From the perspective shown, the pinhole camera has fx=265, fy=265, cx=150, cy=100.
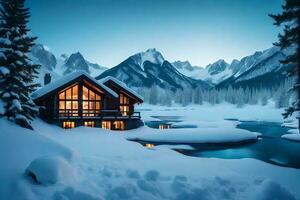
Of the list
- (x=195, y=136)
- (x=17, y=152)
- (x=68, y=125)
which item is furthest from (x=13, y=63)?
(x=195, y=136)

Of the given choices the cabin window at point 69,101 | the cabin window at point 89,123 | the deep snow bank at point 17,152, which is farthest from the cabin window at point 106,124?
the deep snow bank at point 17,152

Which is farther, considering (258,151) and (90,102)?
(90,102)

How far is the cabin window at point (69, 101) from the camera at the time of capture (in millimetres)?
33781

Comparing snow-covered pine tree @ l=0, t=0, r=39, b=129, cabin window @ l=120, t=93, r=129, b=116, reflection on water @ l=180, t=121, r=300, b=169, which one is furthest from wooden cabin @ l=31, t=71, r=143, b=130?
reflection on water @ l=180, t=121, r=300, b=169

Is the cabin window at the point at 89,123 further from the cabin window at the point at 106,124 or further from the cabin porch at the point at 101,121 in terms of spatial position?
the cabin window at the point at 106,124

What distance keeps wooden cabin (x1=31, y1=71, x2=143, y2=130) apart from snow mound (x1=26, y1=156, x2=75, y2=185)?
74.8 ft

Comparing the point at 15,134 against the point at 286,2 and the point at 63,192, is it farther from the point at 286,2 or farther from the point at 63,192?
the point at 286,2

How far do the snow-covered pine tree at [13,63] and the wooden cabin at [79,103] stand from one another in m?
10.4

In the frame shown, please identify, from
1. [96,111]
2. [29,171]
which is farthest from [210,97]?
[29,171]

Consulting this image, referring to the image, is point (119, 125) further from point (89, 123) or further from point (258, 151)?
point (258, 151)

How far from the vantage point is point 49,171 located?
975 cm

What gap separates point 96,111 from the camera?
35844 mm

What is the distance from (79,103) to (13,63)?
14420mm

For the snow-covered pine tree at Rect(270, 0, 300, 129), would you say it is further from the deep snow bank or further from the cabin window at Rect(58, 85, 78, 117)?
the cabin window at Rect(58, 85, 78, 117)
